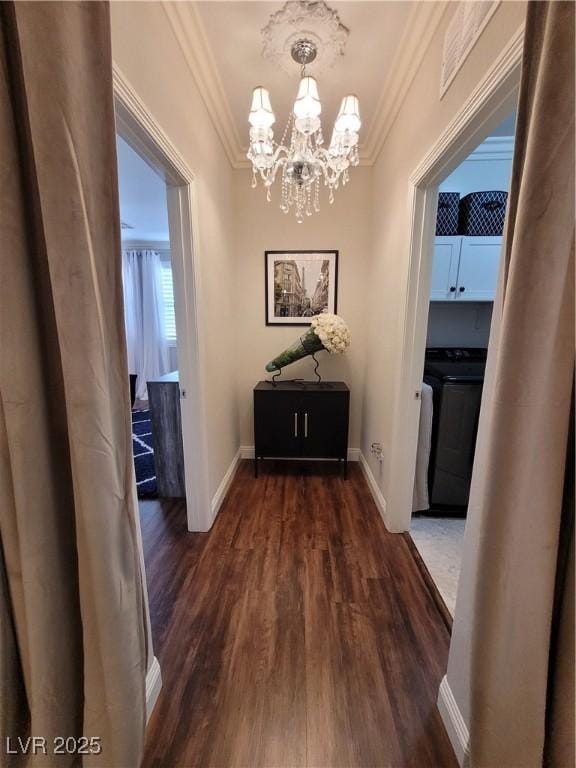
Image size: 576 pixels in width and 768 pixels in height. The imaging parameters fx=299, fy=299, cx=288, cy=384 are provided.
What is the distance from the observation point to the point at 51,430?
739 millimetres

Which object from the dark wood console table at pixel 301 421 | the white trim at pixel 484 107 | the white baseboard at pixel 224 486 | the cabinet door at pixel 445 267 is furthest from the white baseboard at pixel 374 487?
the white trim at pixel 484 107

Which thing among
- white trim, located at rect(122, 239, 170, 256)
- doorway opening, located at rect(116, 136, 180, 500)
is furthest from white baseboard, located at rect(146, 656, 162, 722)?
white trim, located at rect(122, 239, 170, 256)

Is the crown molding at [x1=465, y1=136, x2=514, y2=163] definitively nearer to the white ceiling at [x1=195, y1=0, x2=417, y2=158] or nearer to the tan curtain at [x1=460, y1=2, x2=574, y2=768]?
the white ceiling at [x1=195, y1=0, x2=417, y2=158]

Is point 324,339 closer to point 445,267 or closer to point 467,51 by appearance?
point 445,267

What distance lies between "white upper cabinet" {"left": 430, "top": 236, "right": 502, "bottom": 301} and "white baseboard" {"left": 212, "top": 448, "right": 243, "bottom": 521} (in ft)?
7.02

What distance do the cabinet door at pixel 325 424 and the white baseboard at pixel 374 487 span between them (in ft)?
0.92

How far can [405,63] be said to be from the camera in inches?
60.4

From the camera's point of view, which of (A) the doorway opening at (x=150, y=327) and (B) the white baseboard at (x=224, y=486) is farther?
(A) the doorway opening at (x=150, y=327)

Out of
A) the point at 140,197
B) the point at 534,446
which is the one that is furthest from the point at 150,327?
the point at 534,446

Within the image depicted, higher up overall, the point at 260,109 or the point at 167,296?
the point at 260,109

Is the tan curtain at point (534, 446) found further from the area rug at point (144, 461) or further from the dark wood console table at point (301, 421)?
the area rug at point (144, 461)

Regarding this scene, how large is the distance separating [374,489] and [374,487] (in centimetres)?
2

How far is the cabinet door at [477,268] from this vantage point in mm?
2260

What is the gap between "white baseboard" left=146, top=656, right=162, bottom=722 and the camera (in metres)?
1.04
